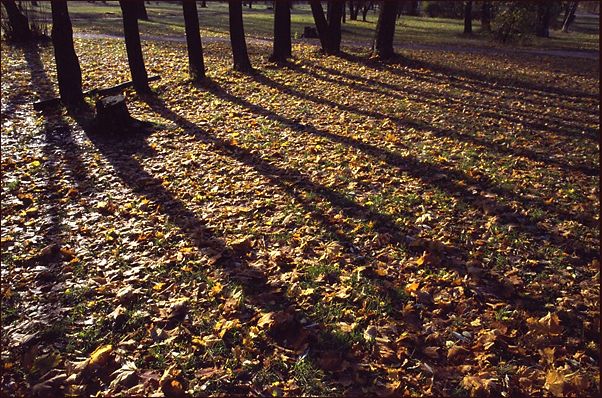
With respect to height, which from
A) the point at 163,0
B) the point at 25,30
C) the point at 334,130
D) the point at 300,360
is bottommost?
the point at 300,360

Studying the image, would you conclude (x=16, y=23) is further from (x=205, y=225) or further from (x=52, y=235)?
(x=205, y=225)

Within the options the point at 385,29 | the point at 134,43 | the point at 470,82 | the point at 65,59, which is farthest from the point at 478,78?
the point at 65,59

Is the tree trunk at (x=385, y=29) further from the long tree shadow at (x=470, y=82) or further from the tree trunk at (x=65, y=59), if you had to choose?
the tree trunk at (x=65, y=59)

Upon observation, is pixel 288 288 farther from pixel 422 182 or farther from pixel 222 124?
pixel 222 124

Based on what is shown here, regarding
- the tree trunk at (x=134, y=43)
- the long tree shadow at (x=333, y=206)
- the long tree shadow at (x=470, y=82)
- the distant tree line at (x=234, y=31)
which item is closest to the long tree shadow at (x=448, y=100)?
the long tree shadow at (x=470, y=82)

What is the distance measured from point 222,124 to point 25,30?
1449 centimetres

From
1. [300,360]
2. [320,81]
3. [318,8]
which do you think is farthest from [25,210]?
[318,8]

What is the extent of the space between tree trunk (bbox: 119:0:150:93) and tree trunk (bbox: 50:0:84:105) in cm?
142

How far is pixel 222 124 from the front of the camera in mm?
9688

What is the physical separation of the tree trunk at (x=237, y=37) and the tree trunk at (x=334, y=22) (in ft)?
17.4

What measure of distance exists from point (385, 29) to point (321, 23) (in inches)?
127

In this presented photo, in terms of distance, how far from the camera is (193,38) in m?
12.8

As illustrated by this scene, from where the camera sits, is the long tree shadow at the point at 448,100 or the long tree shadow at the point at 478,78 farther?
the long tree shadow at the point at 478,78

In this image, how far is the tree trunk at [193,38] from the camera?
40.9 feet
